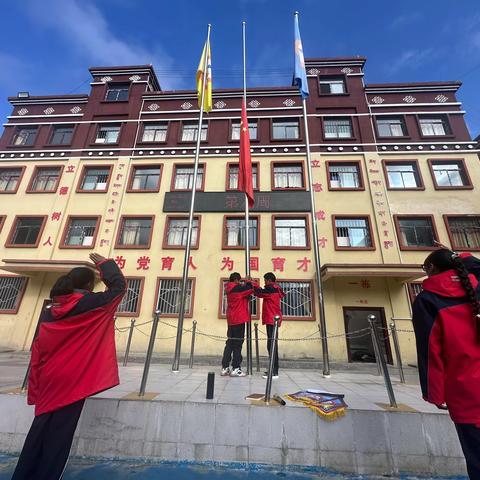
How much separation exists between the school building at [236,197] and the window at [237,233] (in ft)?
0.21

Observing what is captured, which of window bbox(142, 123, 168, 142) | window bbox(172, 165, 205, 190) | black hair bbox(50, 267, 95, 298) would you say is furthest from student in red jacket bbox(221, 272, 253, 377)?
window bbox(142, 123, 168, 142)

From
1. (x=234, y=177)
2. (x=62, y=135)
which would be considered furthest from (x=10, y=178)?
(x=234, y=177)

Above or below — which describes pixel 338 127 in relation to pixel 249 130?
below

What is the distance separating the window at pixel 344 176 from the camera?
12094 millimetres

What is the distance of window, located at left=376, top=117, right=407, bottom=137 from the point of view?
13117mm

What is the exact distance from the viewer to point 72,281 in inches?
87.0

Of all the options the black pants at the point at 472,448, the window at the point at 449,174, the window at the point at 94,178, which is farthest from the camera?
the window at the point at 94,178

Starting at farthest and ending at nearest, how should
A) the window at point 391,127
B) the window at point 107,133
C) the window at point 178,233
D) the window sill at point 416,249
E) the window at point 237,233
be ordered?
the window at point 107,133
the window at point 391,127
the window at point 178,233
the window at point 237,233
the window sill at point 416,249

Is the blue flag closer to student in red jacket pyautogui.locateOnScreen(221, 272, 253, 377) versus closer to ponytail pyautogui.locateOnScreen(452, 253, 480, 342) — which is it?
A: student in red jacket pyautogui.locateOnScreen(221, 272, 253, 377)

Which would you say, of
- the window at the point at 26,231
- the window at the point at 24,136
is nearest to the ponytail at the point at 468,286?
the window at the point at 26,231

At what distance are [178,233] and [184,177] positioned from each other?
3.12 meters

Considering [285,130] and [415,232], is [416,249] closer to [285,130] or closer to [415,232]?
[415,232]

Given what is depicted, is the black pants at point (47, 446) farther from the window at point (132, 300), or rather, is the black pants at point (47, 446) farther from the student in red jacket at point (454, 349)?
the window at point (132, 300)

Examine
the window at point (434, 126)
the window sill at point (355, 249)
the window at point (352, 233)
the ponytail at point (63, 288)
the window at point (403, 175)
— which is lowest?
the ponytail at point (63, 288)
